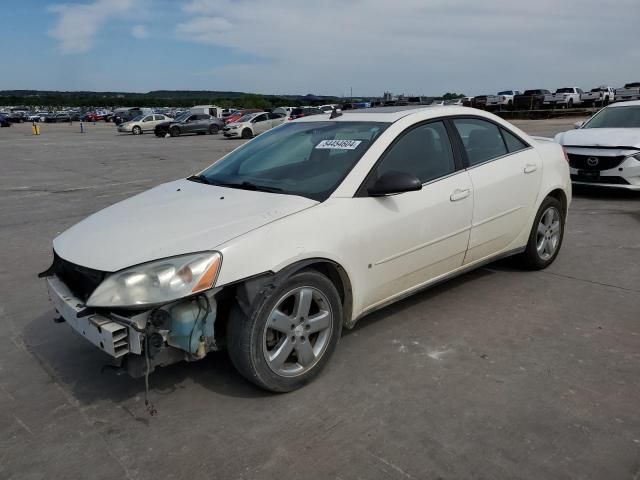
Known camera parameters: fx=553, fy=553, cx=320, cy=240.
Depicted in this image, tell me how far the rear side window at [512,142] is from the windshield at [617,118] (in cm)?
547

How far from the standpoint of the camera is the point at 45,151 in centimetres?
2180

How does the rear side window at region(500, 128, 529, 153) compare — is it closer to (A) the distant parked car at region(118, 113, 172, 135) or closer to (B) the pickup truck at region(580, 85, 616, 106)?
(A) the distant parked car at region(118, 113, 172, 135)

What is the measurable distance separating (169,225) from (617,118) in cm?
888

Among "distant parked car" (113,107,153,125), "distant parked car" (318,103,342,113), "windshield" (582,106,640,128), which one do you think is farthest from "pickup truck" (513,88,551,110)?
"windshield" (582,106,640,128)

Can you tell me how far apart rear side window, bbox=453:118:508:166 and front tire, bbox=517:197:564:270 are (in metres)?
0.75

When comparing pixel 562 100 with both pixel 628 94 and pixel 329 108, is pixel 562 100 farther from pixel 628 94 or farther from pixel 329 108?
pixel 329 108

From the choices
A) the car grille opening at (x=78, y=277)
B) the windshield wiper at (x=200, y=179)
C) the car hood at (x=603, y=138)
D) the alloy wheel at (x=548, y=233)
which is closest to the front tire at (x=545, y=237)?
the alloy wheel at (x=548, y=233)

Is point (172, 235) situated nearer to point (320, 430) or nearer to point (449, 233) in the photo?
point (320, 430)

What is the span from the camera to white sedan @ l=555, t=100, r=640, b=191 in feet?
26.7

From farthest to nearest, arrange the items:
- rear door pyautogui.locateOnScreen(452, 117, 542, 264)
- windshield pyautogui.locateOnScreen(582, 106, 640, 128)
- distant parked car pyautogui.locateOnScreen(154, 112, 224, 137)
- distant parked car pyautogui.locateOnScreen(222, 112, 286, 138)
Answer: distant parked car pyautogui.locateOnScreen(154, 112, 224, 137) < distant parked car pyautogui.locateOnScreen(222, 112, 286, 138) < windshield pyautogui.locateOnScreen(582, 106, 640, 128) < rear door pyautogui.locateOnScreen(452, 117, 542, 264)

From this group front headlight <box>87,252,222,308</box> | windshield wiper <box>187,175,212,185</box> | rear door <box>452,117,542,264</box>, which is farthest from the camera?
rear door <box>452,117,542,264</box>

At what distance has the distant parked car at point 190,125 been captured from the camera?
34.8 metres

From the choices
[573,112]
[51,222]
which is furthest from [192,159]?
[573,112]

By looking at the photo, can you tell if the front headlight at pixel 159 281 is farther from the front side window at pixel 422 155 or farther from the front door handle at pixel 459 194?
the front door handle at pixel 459 194
